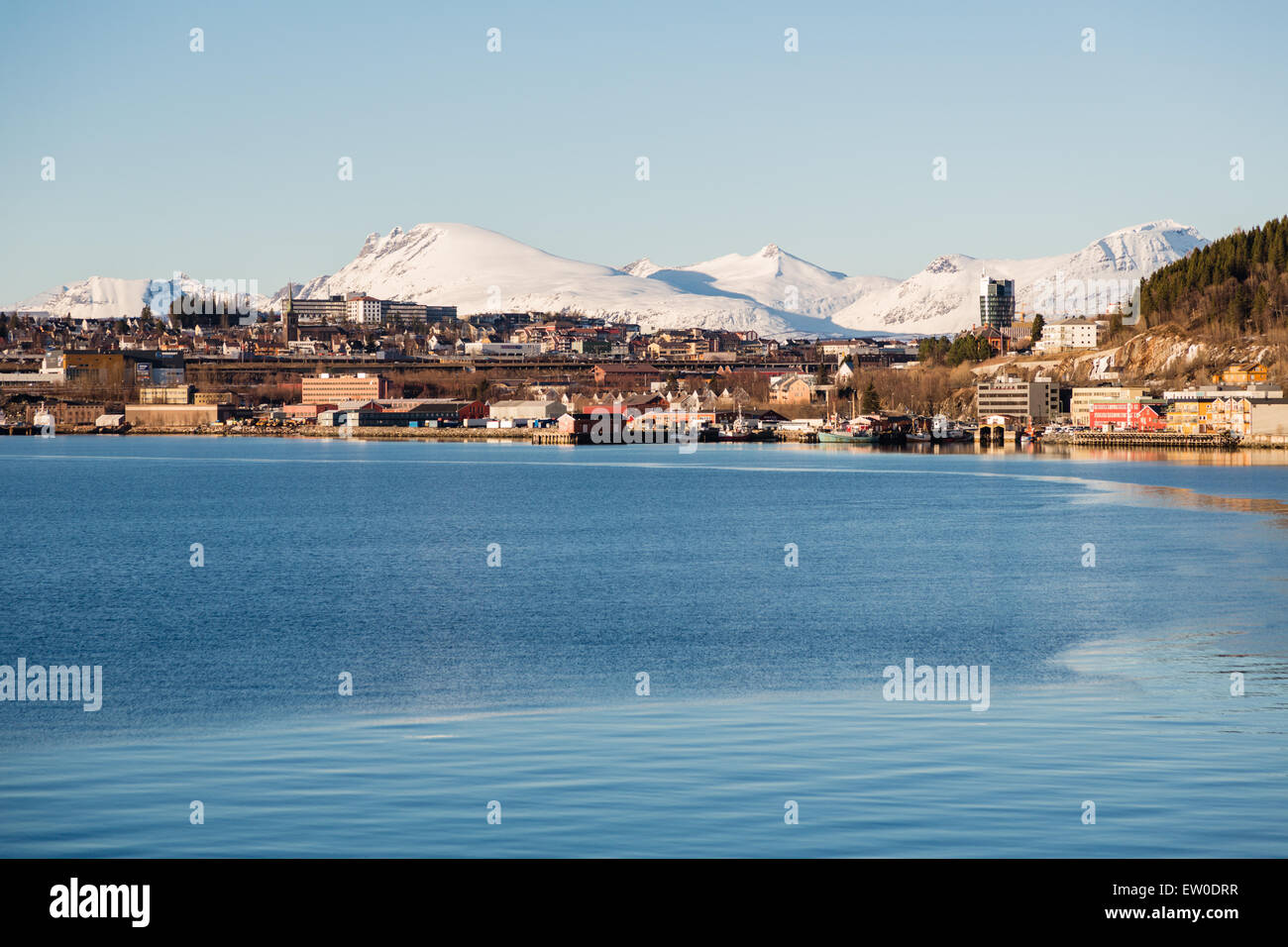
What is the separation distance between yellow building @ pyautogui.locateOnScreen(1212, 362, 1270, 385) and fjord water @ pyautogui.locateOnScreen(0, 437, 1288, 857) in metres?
55.1

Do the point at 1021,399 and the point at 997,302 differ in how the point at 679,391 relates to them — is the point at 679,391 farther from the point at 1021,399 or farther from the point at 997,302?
the point at 997,302

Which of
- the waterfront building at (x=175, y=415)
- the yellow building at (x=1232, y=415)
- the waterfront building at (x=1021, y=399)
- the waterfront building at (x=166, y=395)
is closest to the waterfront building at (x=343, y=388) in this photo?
the waterfront building at (x=175, y=415)

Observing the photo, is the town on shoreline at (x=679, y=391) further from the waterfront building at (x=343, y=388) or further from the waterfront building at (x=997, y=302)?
the waterfront building at (x=997, y=302)

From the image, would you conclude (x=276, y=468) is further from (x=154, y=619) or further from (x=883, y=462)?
(x=154, y=619)

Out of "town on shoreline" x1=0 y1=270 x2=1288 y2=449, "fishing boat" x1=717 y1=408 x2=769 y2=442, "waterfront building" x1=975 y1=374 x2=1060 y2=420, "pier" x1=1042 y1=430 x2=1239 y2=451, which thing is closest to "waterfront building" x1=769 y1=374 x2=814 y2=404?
"town on shoreline" x1=0 y1=270 x2=1288 y2=449

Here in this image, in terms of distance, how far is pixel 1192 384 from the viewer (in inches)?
3376

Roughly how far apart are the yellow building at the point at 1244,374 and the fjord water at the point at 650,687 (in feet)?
181

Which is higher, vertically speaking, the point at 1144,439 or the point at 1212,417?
the point at 1212,417

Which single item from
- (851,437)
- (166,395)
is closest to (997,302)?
(166,395)

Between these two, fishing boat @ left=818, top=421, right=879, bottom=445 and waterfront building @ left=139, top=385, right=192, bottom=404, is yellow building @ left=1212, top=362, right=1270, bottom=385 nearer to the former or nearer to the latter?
fishing boat @ left=818, top=421, right=879, bottom=445

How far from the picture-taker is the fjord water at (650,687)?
7.21 meters

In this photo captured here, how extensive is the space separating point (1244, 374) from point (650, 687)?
77743 mm

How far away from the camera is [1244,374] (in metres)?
82.0

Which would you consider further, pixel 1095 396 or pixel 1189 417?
pixel 1095 396
